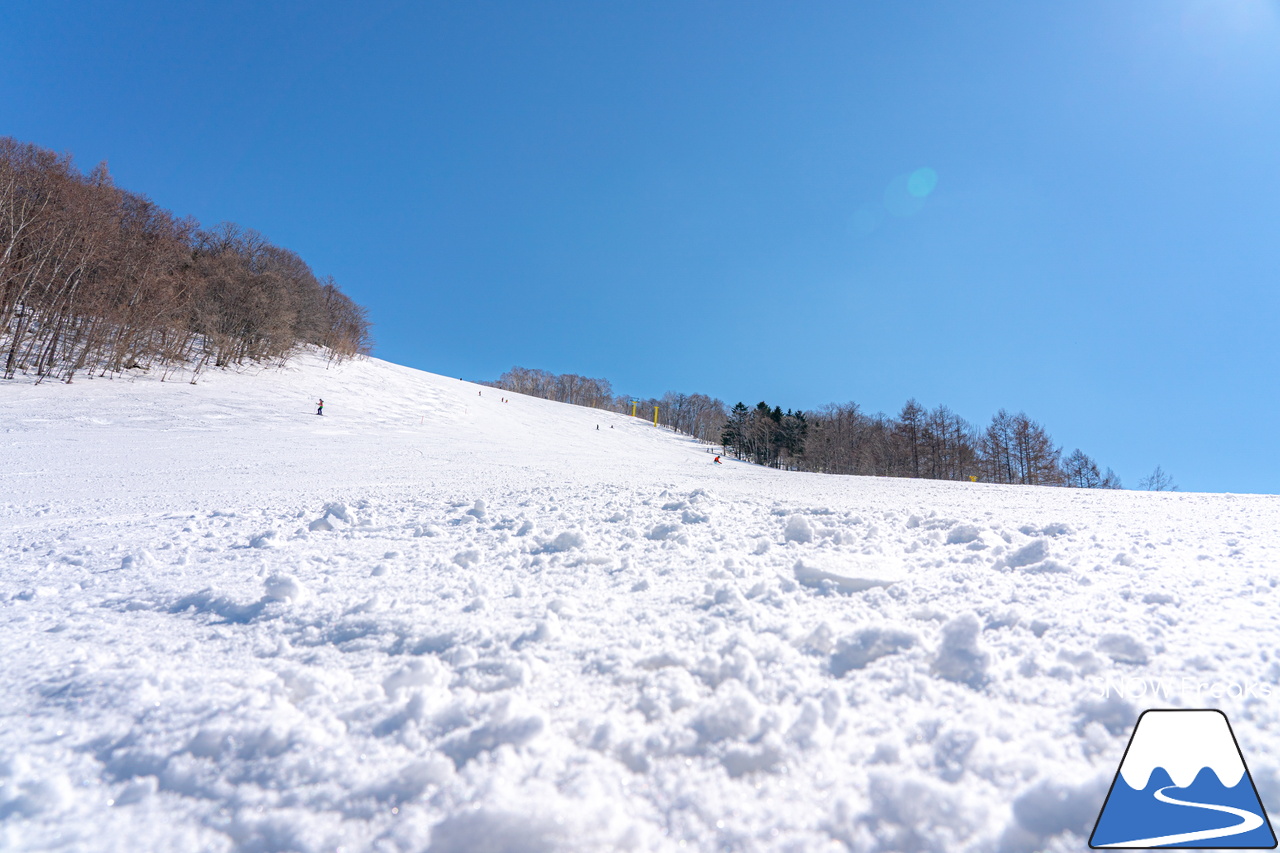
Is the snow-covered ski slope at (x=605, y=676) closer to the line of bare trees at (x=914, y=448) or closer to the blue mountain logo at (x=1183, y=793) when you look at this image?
the blue mountain logo at (x=1183, y=793)

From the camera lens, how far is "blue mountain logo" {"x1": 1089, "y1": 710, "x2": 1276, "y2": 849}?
4.99 feet

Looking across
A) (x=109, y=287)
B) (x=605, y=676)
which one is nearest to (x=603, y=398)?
(x=109, y=287)

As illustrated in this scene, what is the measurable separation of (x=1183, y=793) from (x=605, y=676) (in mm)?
2128

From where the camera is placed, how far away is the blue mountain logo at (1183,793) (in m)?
1.52

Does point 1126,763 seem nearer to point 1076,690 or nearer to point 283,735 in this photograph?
point 1076,690

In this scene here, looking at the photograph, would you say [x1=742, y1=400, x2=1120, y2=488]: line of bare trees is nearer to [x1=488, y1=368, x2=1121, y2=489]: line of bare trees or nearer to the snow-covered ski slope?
[x1=488, y1=368, x2=1121, y2=489]: line of bare trees

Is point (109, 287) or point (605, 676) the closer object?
point (605, 676)

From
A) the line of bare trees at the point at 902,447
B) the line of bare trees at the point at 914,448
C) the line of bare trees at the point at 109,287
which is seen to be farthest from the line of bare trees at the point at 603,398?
the line of bare trees at the point at 109,287

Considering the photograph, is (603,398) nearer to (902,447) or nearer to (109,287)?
(902,447)

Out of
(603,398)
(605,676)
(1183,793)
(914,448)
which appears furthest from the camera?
(603,398)

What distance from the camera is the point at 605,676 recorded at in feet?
7.54

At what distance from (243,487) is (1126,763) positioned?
10.1 metres

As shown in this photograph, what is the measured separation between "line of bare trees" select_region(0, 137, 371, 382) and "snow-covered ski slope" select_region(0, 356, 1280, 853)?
23.4 metres

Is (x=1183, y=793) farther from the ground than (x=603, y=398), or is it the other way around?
(x=603, y=398)
